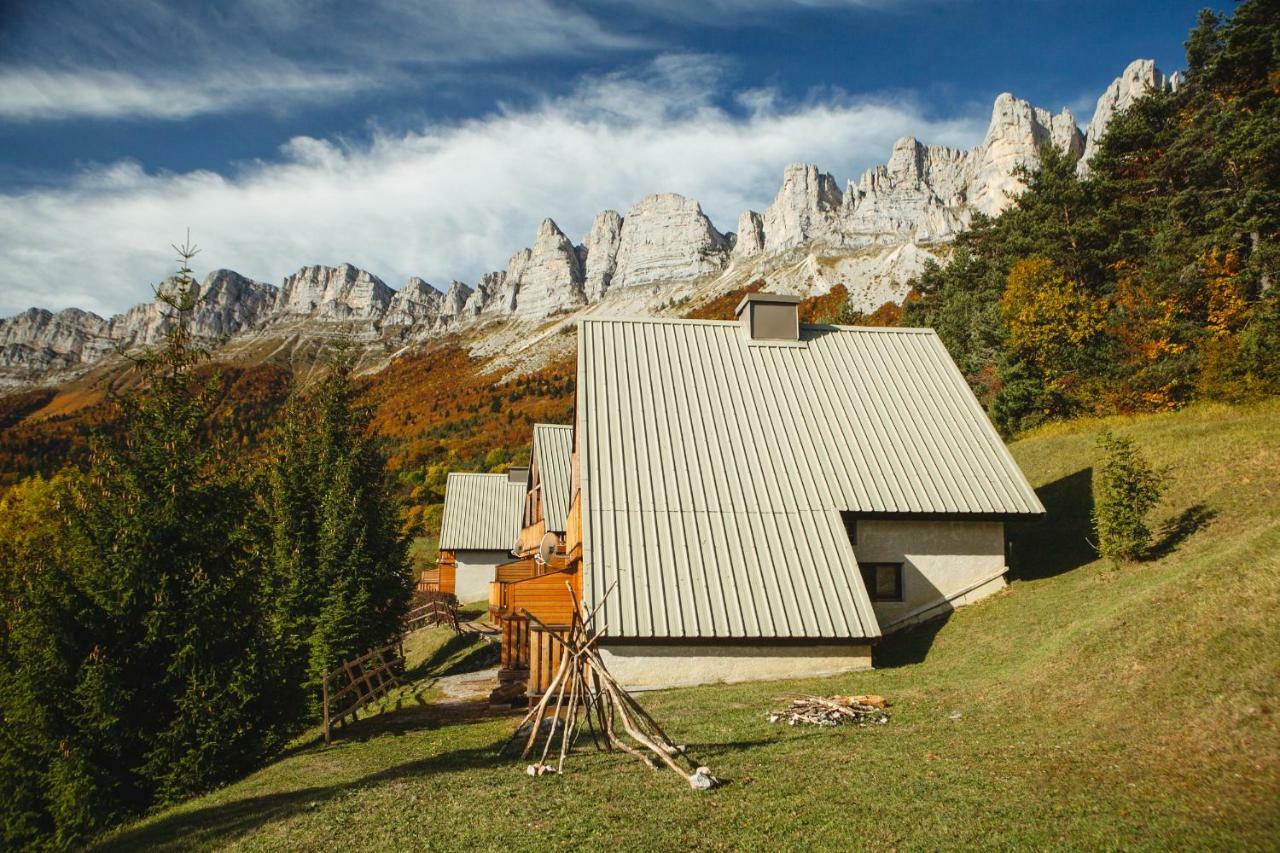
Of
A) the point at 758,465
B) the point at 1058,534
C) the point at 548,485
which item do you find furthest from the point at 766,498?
the point at 548,485

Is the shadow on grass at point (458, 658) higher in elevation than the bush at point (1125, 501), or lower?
lower

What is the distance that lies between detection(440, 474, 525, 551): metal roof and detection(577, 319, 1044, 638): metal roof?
23.4 metres

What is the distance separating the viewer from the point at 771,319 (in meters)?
23.7

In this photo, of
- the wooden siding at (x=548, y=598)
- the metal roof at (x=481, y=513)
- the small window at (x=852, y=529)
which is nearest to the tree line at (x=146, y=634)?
the wooden siding at (x=548, y=598)

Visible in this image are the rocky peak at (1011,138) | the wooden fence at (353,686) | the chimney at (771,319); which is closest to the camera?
the wooden fence at (353,686)

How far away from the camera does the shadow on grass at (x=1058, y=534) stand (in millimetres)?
19109

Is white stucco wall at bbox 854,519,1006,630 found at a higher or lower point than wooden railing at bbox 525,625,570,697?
higher

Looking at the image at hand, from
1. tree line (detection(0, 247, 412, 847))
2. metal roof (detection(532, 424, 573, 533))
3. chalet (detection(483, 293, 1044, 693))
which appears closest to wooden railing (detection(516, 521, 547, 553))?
metal roof (detection(532, 424, 573, 533))

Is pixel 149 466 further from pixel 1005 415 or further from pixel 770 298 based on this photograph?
pixel 1005 415

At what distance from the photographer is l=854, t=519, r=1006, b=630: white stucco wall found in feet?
60.5

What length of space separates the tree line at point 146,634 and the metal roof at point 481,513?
26.2 m

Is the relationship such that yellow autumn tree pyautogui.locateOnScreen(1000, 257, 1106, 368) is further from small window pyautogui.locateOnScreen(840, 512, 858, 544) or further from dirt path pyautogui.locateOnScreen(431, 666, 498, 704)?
dirt path pyautogui.locateOnScreen(431, 666, 498, 704)

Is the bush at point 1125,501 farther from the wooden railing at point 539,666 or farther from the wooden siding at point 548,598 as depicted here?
the wooden siding at point 548,598

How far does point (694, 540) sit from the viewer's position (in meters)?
17.0
